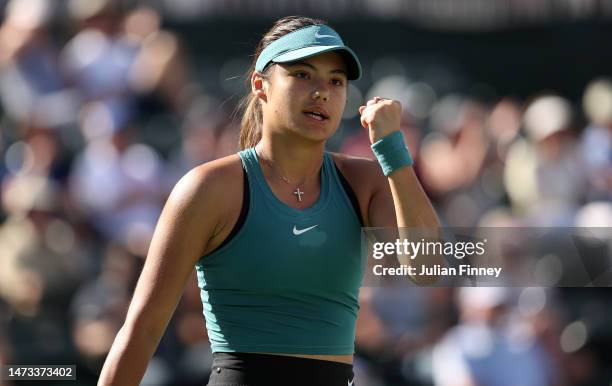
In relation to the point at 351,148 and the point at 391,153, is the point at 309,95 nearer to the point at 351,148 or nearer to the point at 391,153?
the point at 391,153

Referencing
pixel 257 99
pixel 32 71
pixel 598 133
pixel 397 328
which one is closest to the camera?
pixel 257 99

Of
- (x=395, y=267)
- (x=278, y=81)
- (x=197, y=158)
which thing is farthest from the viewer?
(x=197, y=158)

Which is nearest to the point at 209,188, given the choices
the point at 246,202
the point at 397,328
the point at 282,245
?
the point at 246,202

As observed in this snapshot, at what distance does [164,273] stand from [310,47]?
67 centimetres

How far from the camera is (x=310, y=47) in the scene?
2518mm

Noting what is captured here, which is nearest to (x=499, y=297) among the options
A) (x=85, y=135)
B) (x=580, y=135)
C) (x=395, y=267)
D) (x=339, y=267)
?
(x=395, y=267)

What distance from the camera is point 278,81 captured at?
261 cm

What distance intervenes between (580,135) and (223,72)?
2.06m

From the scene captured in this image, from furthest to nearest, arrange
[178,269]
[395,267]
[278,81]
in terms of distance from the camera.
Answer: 1. [395,267]
2. [278,81]
3. [178,269]

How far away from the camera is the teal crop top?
2.46m

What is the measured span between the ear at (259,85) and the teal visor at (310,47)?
0.23 ft

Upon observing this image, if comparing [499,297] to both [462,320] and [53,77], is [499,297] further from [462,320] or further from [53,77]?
[53,77]

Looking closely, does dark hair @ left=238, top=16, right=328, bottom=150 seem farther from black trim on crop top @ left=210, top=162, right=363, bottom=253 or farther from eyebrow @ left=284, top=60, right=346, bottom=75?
black trim on crop top @ left=210, top=162, right=363, bottom=253

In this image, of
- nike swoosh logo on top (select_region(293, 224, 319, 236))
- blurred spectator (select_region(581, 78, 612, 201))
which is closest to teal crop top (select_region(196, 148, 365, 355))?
nike swoosh logo on top (select_region(293, 224, 319, 236))
